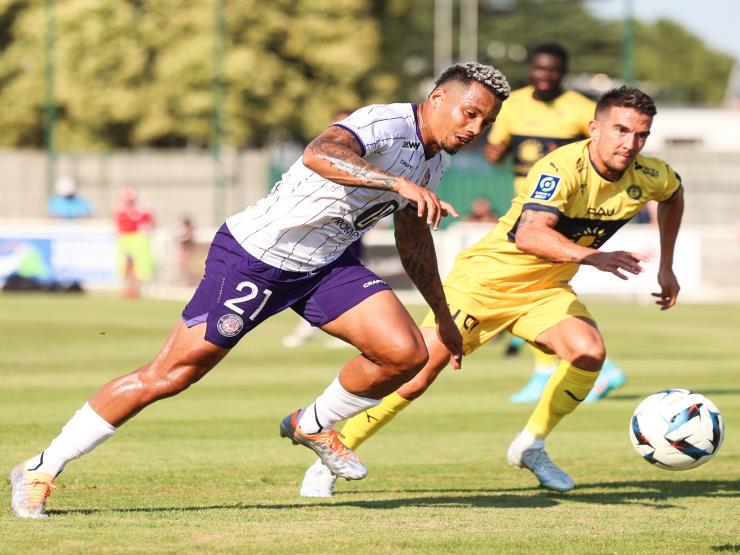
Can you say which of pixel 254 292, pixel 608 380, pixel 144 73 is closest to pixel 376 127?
pixel 254 292

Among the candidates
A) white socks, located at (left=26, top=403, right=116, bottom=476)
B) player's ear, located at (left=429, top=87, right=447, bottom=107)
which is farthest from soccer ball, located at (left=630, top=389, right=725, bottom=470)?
white socks, located at (left=26, top=403, right=116, bottom=476)

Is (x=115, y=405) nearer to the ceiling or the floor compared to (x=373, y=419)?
nearer to the ceiling

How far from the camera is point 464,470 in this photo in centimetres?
911

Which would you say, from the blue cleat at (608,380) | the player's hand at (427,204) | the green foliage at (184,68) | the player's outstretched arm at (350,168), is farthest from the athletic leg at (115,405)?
the green foliage at (184,68)

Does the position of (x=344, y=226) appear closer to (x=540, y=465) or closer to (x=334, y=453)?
(x=334, y=453)

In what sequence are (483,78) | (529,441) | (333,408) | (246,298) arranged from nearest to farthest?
(483,78) < (246,298) < (333,408) < (529,441)

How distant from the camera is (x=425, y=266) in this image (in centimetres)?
773

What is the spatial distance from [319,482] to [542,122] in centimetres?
554

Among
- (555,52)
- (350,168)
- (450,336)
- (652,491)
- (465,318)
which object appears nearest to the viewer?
(350,168)

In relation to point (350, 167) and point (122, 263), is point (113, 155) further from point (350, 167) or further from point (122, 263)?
point (350, 167)

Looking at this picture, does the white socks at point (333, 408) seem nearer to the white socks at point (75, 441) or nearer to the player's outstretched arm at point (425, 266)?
the player's outstretched arm at point (425, 266)

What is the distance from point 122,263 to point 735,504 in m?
21.3

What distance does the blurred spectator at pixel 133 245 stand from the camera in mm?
27453

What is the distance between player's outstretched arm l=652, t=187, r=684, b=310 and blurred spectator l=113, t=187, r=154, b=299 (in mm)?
19256
